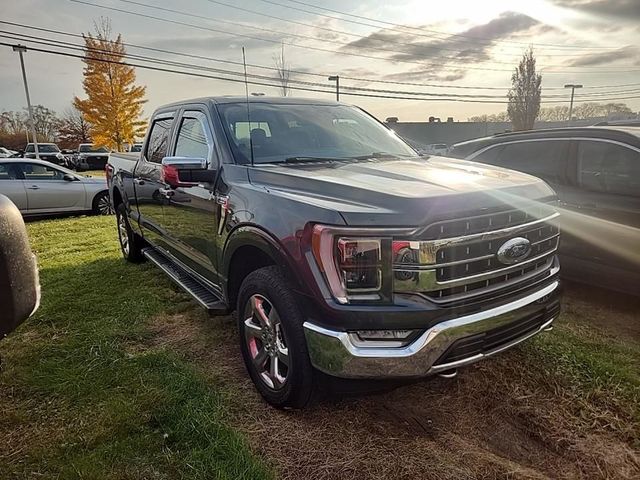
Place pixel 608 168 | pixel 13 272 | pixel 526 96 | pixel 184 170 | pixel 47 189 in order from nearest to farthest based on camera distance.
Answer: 1. pixel 13 272
2. pixel 184 170
3. pixel 608 168
4. pixel 47 189
5. pixel 526 96

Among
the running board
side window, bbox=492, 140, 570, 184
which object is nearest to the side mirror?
the running board

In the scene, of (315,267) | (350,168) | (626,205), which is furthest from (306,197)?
(626,205)

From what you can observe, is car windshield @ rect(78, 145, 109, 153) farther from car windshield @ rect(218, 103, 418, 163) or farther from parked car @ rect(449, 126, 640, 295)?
parked car @ rect(449, 126, 640, 295)

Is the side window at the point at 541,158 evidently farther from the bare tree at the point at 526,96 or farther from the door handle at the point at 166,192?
the bare tree at the point at 526,96

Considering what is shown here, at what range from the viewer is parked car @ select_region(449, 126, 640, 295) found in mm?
4059

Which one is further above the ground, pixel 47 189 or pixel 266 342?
pixel 47 189

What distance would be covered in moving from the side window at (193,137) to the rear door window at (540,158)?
3320 millimetres

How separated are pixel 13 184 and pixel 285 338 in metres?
10.3

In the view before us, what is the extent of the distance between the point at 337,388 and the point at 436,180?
4.29ft

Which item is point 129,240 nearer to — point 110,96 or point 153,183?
point 153,183

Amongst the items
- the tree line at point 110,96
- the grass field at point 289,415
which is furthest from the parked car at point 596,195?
the tree line at point 110,96

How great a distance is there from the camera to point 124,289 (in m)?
5.32

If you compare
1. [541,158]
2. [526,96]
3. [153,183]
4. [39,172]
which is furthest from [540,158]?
[526,96]

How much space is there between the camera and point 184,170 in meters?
3.19
